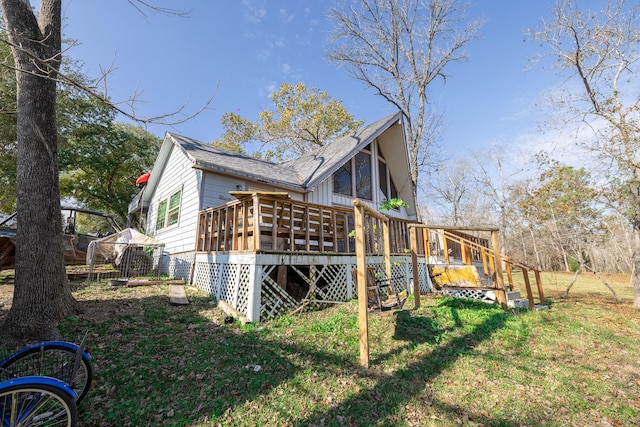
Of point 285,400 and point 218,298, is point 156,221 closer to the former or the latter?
point 218,298

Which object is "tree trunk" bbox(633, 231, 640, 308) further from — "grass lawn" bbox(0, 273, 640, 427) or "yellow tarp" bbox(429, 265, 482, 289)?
"yellow tarp" bbox(429, 265, 482, 289)

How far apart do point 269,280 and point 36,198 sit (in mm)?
4497

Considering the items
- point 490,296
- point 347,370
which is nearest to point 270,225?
point 347,370

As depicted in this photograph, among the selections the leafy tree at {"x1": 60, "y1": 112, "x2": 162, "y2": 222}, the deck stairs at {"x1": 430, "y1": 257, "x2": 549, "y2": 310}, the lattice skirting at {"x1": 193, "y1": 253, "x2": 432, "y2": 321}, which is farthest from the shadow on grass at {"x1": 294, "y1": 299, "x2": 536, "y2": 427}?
the leafy tree at {"x1": 60, "y1": 112, "x2": 162, "y2": 222}

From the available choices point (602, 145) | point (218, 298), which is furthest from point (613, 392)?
point (602, 145)

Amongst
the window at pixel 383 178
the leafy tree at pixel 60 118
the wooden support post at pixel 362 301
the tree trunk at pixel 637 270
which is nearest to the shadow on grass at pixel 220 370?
the wooden support post at pixel 362 301

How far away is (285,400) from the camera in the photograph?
3.43 metres

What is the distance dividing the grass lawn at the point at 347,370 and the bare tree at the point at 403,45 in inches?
449

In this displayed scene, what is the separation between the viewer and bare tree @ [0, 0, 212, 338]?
14.9 feet

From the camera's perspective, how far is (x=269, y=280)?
6.29 metres

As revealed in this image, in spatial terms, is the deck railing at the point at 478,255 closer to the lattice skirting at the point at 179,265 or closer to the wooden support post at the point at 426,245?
the wooden support post at the point at 426,245

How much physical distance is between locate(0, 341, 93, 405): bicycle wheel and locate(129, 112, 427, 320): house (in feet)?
9.54

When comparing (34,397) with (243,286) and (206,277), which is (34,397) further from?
(206,277)

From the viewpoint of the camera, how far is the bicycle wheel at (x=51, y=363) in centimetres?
288
